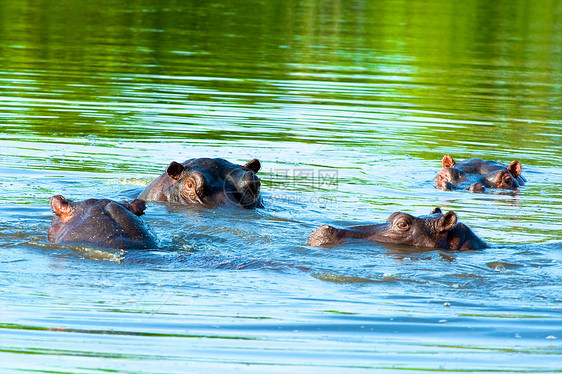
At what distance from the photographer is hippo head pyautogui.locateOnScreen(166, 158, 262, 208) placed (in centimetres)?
1145

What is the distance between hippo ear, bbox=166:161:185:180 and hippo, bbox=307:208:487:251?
2556 millimetres

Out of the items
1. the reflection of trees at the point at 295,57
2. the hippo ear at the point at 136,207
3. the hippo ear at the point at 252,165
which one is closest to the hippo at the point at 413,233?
the hippo ear at the point at 136,207

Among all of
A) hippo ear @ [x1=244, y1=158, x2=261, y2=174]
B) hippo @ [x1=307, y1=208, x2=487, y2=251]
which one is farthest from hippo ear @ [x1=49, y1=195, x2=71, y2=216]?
hippo ear @ [x1=244, y1=158, x2=261, y2=174]

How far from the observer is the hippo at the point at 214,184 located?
1145cm

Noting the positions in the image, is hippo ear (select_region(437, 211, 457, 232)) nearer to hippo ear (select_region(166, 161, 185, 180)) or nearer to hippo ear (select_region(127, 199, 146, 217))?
hippo ear (select_region(127, 199, 146, 217))

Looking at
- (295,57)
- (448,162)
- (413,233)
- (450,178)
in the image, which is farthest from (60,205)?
(295,57)

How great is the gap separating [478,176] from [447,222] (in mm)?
5130

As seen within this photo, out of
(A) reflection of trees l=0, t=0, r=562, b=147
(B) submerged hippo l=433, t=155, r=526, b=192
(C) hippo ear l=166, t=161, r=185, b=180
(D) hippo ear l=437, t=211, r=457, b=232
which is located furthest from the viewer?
(A) reflection of trees l=0, t=0, r=562, b=147

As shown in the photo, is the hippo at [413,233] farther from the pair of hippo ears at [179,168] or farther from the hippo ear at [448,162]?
the hippo ear at [448,162]

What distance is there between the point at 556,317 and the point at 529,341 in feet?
1.95

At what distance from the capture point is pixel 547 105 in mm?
22844

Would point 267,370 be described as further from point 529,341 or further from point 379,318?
point 529,341

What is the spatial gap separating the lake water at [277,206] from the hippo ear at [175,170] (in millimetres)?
591

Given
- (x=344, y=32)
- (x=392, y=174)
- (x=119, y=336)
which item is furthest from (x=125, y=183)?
(x=344, y=32)
